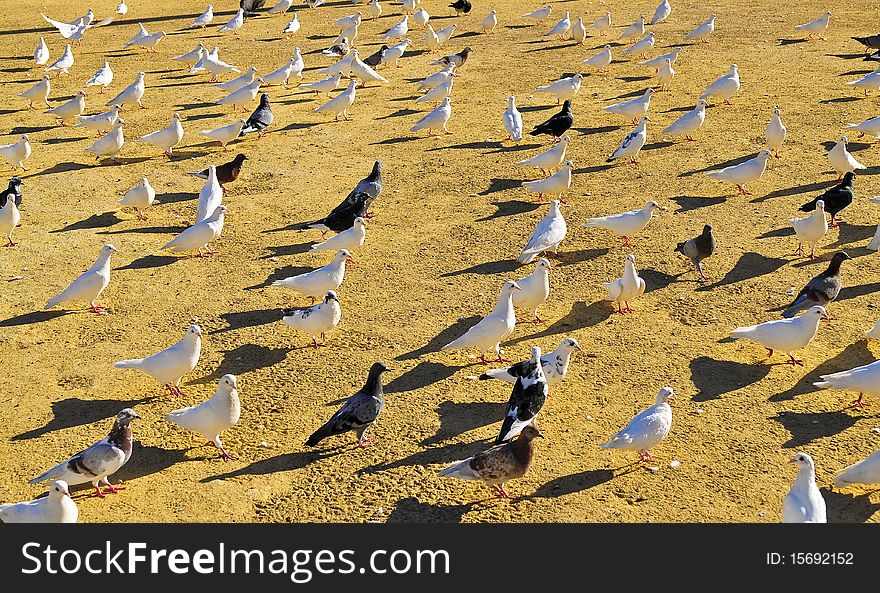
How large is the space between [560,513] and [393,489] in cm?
134

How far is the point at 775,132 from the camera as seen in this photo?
1404 centimetres

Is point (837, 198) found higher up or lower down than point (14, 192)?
lower down

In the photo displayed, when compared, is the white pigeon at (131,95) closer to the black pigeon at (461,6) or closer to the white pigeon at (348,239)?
the white pigeon at (348,239)

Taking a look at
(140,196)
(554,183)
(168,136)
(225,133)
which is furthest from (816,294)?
(168,136)

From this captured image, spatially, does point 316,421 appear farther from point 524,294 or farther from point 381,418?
point 524,294

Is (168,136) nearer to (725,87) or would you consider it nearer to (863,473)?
(725,87)

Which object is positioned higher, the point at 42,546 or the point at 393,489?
the point at 42,546

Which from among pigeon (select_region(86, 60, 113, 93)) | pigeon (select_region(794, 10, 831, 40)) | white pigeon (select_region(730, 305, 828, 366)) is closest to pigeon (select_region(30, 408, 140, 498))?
white pigeon (select_region(730, 305, 828, 366))

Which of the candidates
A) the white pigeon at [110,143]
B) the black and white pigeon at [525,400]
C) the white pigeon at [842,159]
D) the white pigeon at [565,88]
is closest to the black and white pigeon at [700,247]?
the white pigeon at [842,159]

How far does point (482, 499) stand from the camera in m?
7.41

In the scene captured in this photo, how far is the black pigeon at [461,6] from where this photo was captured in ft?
82.0

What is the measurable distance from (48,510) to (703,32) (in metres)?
18.4

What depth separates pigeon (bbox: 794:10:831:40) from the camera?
20672 millimetres

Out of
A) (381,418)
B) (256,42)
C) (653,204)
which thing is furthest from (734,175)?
(256,42)
